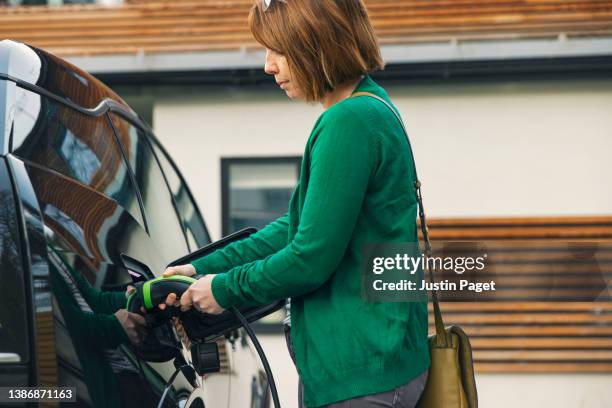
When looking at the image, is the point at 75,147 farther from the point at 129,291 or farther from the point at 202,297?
the point at 202,297

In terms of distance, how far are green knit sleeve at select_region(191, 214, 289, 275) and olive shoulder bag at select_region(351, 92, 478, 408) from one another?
53cm

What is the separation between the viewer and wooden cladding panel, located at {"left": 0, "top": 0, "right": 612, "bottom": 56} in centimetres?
904

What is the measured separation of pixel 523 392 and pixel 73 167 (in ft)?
23.1

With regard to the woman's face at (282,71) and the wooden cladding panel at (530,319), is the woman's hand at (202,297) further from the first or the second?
the wooden cladding panel at (530,319)

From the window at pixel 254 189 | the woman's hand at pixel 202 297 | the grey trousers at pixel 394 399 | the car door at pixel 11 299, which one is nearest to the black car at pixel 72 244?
the car door at pixel 11 299

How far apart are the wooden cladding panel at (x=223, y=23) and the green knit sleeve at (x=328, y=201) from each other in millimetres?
6722

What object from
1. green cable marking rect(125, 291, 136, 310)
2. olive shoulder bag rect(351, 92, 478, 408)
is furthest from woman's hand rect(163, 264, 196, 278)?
olive shoulder bag rect(351, 92, 478, 408)

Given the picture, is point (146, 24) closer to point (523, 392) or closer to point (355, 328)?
point (523, 392)

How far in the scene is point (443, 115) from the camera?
904cm

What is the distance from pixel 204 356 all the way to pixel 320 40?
86 centimetres

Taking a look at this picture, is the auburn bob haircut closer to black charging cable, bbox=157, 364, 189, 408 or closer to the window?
black charging cable, bbox=157, 364, 189, 408

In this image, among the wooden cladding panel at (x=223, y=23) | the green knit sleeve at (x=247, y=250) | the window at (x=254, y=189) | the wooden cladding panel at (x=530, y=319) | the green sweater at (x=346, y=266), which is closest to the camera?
the green sweater at (x=346, y=266)

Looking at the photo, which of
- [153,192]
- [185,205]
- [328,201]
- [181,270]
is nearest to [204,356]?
[181,270]

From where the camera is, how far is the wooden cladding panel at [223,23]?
356 inches
